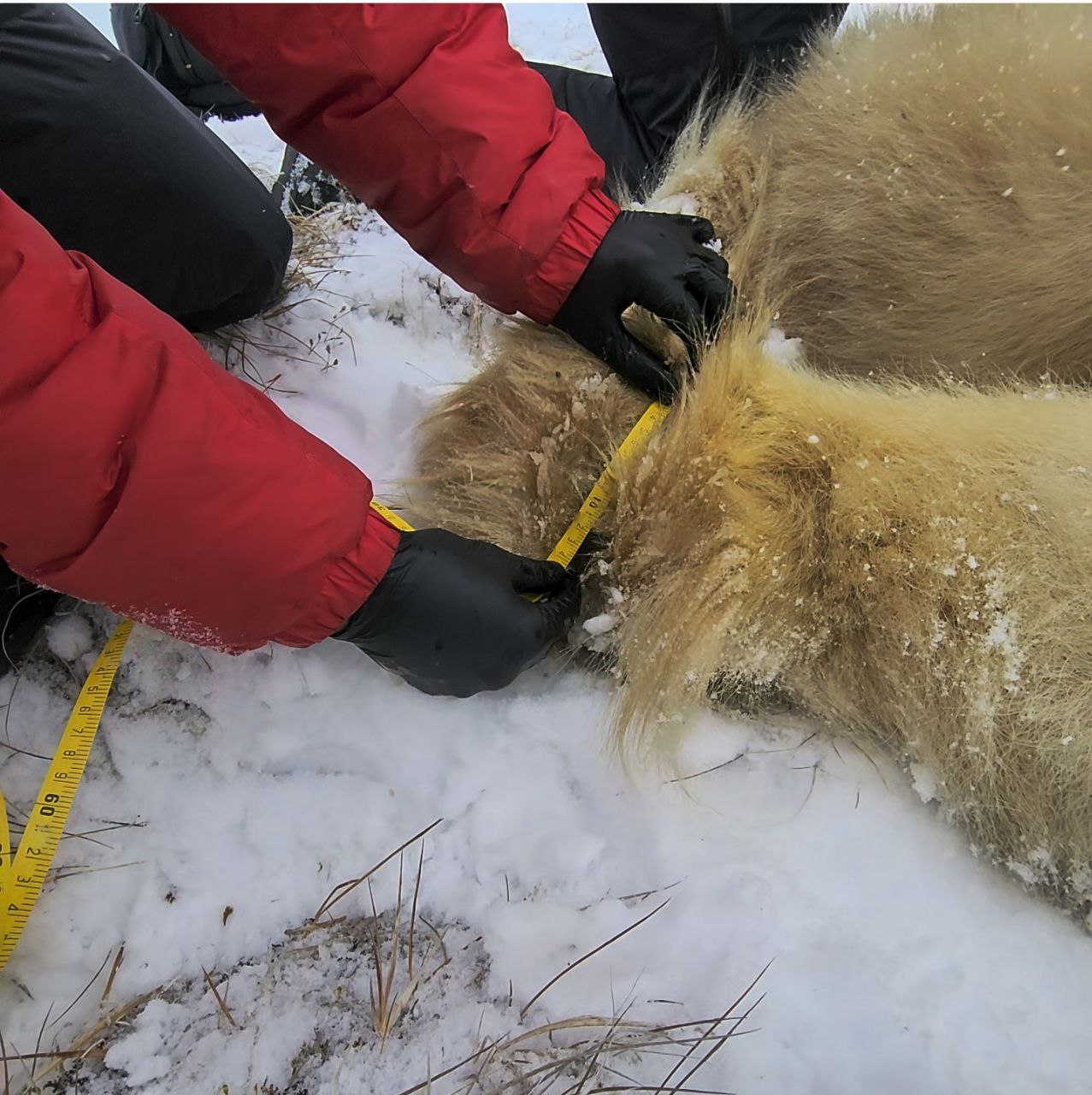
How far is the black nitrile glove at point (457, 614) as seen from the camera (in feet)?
4.86

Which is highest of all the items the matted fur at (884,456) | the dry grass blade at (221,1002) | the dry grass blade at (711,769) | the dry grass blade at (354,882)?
the matted fur at (884,456)

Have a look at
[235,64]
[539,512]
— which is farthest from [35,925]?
[235,64]

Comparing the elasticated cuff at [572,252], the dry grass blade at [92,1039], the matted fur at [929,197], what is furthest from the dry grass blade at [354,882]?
the matted fur at [929,197]

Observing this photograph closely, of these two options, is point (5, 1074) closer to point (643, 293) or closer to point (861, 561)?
point (861, 561)

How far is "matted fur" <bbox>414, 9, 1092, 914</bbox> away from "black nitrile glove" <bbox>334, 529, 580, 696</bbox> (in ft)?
0.39

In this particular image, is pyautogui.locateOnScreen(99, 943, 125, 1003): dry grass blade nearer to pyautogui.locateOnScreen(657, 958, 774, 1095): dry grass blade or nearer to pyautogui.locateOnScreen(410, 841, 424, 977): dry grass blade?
pyautogui.locateOnScreen(410, 841, 424, 977): dry grass blade

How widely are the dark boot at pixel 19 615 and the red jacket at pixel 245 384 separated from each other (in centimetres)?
57

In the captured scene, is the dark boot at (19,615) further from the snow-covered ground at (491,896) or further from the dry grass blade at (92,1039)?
the dry grass blade at (92,1039)

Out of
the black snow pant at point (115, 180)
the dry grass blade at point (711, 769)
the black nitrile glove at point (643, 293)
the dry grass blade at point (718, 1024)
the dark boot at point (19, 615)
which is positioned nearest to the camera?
the dry grass blade at point (718, 1024)

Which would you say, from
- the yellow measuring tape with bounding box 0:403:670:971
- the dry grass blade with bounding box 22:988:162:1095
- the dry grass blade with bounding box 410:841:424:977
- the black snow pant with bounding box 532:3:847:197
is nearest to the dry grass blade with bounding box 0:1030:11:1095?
the dry grass blade with bounding box 22:988:162:1095

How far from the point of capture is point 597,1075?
1.33m

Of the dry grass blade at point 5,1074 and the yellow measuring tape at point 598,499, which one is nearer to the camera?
the dry grass blade at point 5,1074

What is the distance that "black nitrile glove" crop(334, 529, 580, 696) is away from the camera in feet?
4.86

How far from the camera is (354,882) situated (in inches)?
58.7
